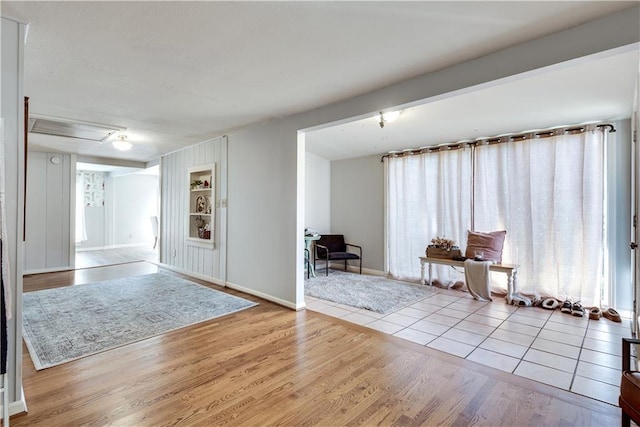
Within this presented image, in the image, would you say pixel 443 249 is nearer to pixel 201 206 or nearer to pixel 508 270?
pixel 508 270

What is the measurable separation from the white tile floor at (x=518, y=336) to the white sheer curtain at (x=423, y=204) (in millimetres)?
1154

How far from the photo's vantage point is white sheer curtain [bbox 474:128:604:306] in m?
3.68

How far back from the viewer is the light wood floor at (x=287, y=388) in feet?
5.88

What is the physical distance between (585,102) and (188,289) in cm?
531

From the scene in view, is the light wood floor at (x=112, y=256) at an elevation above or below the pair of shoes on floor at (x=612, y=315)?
above

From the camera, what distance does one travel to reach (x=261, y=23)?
74.4 inches

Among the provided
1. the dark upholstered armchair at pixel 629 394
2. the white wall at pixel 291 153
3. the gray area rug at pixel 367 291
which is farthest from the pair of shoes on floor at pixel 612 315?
the white wall at pixel 291 153

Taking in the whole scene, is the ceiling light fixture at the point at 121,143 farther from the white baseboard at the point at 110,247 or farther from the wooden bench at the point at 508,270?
the white baseboard at the point at 110,247

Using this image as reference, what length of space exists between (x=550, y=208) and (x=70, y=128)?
21.1 ft

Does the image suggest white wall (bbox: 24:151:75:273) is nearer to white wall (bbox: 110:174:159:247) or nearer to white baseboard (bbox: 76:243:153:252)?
white baseboard (bbox: 76:243:153:252)

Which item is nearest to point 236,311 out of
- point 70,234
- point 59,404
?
point 59,404

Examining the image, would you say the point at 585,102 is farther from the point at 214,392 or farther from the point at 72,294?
the point at 72,294

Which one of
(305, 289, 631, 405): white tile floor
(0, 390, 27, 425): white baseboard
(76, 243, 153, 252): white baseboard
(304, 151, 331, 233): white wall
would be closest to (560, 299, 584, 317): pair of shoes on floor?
(305, 289, 631, 405): white tile floor

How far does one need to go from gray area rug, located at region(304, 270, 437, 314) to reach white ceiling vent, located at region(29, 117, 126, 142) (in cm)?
367
